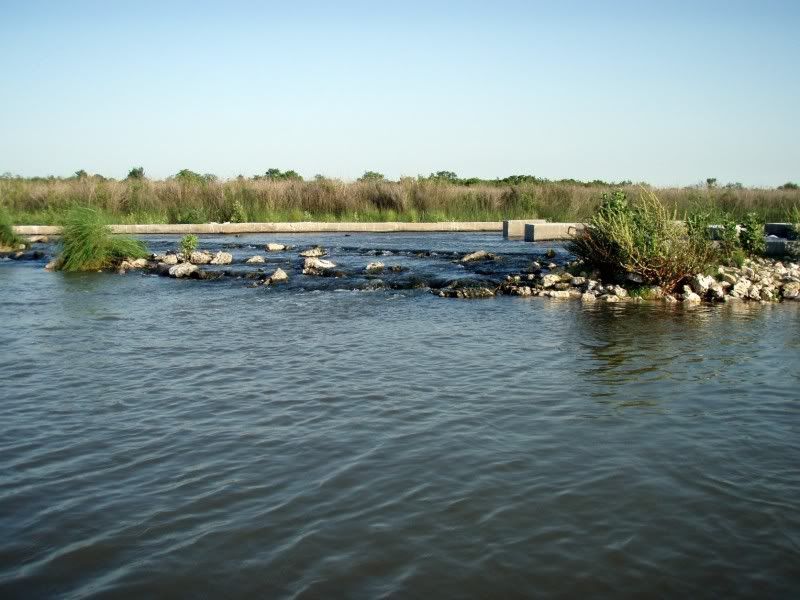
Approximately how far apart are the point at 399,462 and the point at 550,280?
9.76m

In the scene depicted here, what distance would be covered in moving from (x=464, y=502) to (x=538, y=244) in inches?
781

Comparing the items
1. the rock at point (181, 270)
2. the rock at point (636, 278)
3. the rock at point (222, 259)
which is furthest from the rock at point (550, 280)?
the rock at point (222, 259)

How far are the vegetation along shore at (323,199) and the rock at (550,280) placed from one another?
18.1 meters

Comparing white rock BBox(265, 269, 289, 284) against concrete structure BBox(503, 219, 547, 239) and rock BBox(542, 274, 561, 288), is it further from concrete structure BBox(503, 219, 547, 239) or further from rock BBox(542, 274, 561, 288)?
concrete structure BBox(503, 219, 547, 239)

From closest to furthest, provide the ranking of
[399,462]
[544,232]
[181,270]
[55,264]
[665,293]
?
[399,462] < [665,293] < [181,270] < [55,264] < [544,232]

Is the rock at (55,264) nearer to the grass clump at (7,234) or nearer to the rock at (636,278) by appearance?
the grass clump at (7,234)

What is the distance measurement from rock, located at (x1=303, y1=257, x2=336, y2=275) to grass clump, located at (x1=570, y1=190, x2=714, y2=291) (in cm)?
601

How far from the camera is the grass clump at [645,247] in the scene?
13.9 meters

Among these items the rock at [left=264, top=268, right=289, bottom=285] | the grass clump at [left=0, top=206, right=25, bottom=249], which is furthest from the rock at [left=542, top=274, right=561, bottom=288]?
the grass clump at [left=0, top=206, right=25, bottom=249]

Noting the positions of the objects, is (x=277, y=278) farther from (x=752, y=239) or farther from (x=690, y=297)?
(x=752, y=239)

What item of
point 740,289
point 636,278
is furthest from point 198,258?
point 740,289

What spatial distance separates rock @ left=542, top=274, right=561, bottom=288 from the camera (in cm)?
1464

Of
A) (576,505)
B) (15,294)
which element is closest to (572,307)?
(576,505)

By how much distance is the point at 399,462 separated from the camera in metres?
5.55
